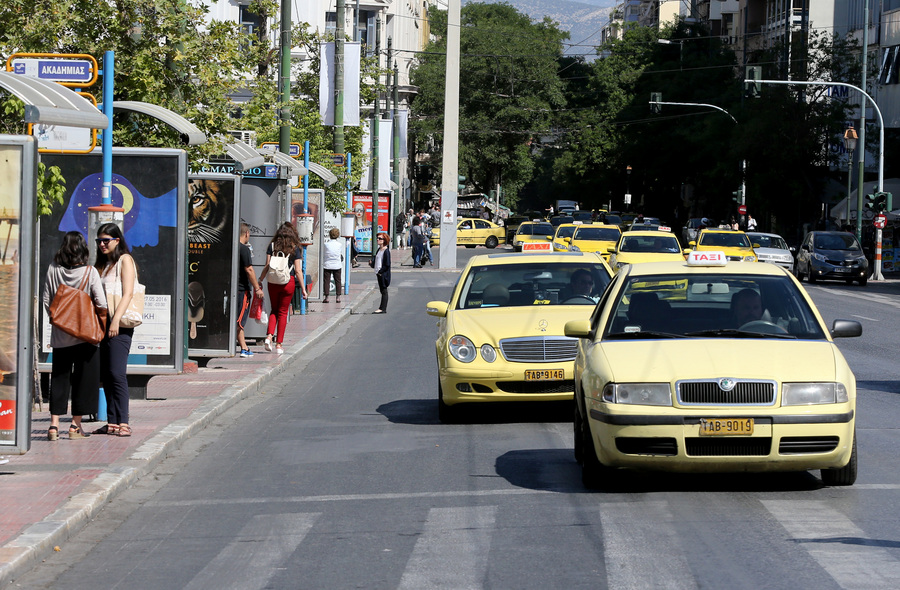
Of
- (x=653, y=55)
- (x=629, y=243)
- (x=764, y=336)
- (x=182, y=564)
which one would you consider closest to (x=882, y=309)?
(x=629, y=243)

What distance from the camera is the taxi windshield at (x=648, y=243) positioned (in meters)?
32.8

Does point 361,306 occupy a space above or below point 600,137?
below

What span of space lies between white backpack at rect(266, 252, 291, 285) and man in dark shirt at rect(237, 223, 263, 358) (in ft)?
1.10

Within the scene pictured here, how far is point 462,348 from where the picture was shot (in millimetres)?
11945

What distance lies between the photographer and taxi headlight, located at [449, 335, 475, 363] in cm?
1188

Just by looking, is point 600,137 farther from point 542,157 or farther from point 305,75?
point 305,75

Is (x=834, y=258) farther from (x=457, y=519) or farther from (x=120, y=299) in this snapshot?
(x=457, y=519)

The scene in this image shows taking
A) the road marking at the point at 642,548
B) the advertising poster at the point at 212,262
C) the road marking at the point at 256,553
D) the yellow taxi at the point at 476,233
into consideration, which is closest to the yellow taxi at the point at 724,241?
the advertising poster at the point at 212,262

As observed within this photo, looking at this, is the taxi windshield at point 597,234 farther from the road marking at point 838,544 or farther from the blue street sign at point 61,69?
the road marking at point 838,544

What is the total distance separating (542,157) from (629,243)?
3771 inches

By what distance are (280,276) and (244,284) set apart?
1.85 ft

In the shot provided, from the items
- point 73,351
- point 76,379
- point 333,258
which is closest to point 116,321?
point 73,351

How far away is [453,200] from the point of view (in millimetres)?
52062

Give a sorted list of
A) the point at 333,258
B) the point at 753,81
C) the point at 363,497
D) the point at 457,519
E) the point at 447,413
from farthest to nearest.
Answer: the point at 753,81
the point at 333,258
the point at 447,413
the point at 363,497
the point at 457,519
